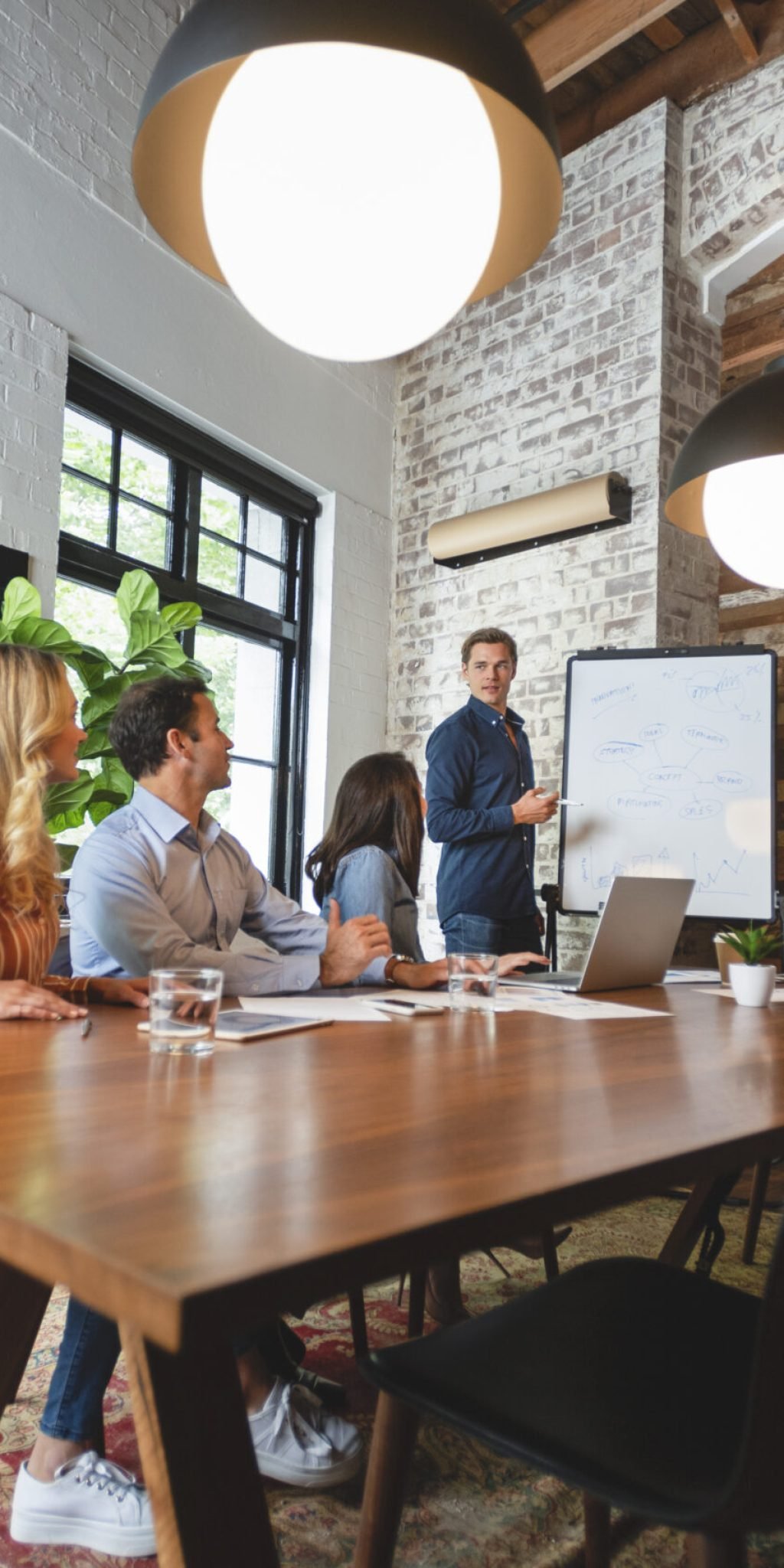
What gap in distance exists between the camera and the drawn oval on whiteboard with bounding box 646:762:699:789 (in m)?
4.08

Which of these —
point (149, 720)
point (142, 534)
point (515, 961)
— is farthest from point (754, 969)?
point (142, 534)

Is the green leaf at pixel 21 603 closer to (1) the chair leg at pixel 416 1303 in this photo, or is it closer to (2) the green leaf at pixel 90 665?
(2) the green leaf at pixel 90 665

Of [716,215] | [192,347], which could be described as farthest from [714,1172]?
[716,215]

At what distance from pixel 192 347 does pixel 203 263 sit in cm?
328

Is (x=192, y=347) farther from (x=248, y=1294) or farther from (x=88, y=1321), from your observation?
(x=248, y=1294)

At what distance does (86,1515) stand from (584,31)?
5.11m

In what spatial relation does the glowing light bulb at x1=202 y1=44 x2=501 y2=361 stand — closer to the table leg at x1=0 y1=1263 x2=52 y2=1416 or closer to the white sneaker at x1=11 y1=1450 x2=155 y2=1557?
the table leg at x1=0 y1=1263 x2=52 y2=1416

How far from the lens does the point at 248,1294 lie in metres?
0.51

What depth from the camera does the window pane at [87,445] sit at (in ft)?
13.7

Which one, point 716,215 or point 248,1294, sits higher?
point 716,215

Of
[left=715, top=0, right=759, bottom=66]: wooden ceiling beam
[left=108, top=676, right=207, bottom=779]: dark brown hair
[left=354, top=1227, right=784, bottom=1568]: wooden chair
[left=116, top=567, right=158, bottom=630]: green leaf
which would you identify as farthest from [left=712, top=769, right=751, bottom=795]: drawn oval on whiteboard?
[left=354, top=1227, right=784, bottom=1568]: wooden chair

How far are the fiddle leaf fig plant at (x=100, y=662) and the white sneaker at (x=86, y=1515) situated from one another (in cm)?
191

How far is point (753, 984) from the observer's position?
1938 mm

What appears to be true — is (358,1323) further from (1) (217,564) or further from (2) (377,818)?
(1) (217,564)
